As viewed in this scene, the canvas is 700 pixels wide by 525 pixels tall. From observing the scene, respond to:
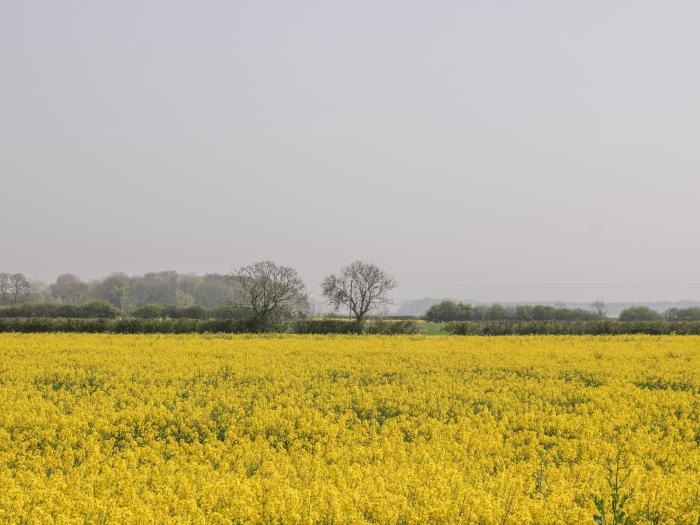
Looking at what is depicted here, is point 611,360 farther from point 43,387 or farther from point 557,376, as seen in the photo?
point 43,387

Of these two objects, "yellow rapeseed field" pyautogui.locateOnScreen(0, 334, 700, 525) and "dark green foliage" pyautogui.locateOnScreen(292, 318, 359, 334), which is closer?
"yellow rapeseed field" pyautogui.locateOnScreen(0, 334, 700, 525)

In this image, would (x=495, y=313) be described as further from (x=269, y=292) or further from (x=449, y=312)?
(x=269, y=292)

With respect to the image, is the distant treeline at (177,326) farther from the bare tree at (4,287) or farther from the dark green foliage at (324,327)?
the bare tree at (4,287)

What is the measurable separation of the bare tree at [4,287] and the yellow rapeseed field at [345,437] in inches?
3490

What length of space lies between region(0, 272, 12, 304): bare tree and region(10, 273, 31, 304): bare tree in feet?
2.78

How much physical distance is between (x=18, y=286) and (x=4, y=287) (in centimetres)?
Answer: 584

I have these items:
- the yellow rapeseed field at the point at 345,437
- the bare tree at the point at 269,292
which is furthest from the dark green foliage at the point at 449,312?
the yellow rapeseed field at the point at 345,437

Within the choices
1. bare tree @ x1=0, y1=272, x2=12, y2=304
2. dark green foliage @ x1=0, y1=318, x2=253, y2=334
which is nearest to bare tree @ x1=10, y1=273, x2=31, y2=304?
bare tree @ x1=0, y1=272, x2=12, y2=304

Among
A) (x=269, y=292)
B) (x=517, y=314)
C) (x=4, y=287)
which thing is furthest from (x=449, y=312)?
(x=4, y=287)

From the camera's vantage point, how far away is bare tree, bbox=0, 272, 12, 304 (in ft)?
325

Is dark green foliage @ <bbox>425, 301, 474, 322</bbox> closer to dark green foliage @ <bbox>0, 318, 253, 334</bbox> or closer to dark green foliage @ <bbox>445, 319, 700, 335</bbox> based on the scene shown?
dark green foliage @ <bbox>445, 319, 700, 335</bbox>

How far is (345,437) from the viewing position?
11.5 m

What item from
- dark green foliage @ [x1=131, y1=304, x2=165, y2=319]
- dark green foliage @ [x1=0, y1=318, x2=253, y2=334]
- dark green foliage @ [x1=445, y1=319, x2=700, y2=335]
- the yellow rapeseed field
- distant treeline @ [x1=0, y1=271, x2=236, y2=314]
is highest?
distant treeline @ [x1=0, y1=271, x2=236, y2=314]

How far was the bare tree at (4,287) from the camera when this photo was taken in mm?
99125
